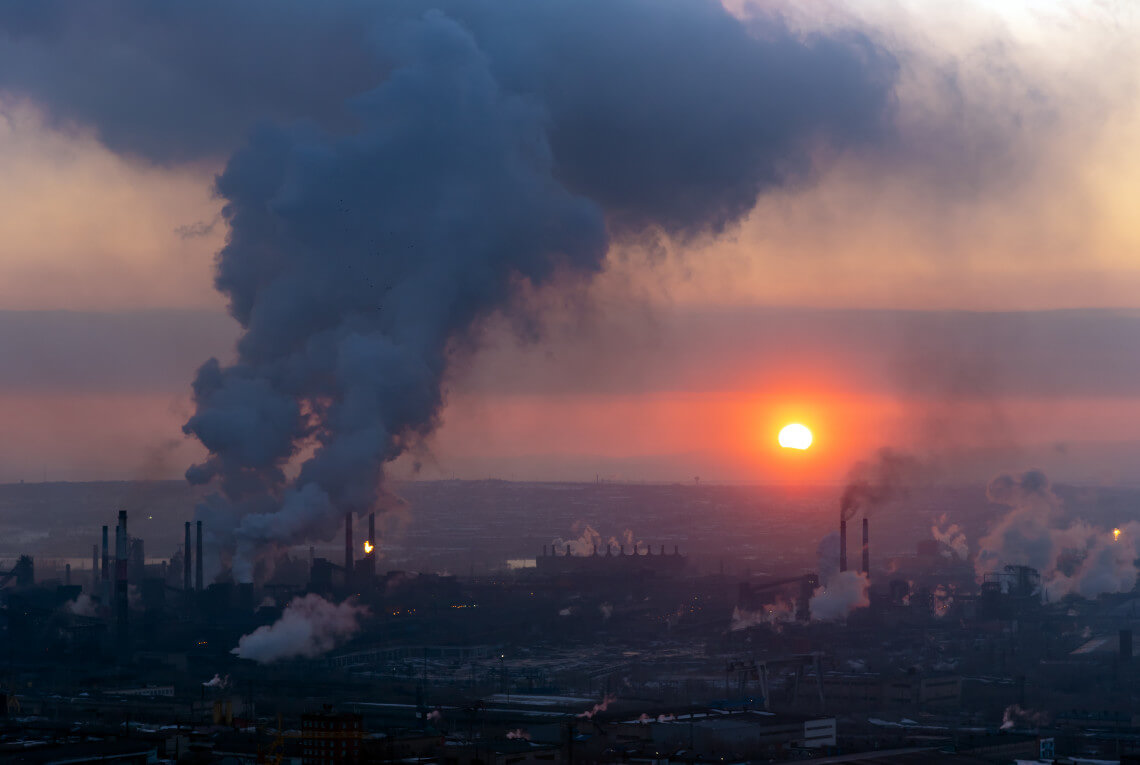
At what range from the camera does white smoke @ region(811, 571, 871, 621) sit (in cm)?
10388

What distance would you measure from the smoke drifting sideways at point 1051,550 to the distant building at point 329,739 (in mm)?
75505

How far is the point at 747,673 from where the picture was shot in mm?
78500

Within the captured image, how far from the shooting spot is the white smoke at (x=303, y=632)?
262 ft

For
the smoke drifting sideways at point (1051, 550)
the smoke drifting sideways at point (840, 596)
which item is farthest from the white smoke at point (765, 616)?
the smoke drifting sideways at point (1051, 550)

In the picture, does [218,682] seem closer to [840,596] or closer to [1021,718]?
[1021,718]

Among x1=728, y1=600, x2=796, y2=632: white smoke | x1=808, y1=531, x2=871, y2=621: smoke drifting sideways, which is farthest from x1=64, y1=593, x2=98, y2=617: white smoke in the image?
x1=808, y1=531, x2=871, y2=621: smoke drifting sideways

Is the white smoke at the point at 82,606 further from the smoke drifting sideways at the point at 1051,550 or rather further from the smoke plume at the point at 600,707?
the smoke drifting sideways at the point at 1051,550

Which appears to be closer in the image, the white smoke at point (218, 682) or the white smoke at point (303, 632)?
the white smoke at point (218, 682)

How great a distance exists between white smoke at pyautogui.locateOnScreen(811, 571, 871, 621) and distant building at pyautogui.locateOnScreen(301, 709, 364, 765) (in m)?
54.9

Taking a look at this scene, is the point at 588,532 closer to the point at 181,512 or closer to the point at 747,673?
the point at 181,512

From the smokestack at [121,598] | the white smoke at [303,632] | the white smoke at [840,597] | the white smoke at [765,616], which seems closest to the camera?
the white smoke at [303,632]

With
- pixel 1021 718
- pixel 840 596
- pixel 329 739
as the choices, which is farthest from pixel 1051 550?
pixel 329 739

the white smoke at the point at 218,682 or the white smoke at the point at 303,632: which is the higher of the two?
the white smoke at the point at 303,632

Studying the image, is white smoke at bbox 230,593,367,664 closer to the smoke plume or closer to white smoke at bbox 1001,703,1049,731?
the smoke plume
